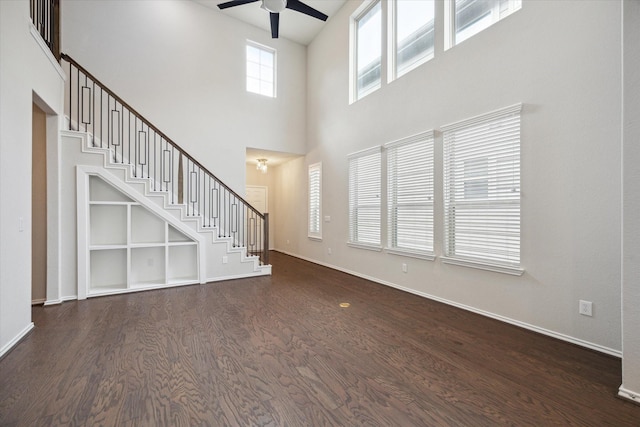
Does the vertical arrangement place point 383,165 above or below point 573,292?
above

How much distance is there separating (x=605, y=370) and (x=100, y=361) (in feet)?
13.1

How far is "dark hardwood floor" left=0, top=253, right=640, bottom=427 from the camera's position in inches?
67.1

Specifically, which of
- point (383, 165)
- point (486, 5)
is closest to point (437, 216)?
point (383, 165)

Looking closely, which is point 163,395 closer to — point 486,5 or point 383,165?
point 383,165

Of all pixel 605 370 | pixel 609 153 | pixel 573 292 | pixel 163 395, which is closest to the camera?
pixel 163 395

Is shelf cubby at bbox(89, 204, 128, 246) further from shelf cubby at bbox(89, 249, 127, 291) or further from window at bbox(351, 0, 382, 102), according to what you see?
window at bbox(351, 0, 382, 102)

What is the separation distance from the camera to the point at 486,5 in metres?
3.50

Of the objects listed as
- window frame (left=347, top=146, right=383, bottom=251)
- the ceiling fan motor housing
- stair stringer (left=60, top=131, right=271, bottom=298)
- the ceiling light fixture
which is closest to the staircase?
stair stringer (left=60, top=131, right=271, bottom=298)

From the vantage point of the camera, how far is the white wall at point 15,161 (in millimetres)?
2441

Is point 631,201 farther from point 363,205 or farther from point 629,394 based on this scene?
point 363,205

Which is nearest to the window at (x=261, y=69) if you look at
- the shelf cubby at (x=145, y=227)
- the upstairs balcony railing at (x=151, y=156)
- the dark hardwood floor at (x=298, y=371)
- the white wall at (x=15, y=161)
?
the upstairs balcony railing at (x=151, y=156)

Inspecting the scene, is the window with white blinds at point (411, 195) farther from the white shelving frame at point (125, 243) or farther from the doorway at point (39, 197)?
the doorway at point (39, 197)

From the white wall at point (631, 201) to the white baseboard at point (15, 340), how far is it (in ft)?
15.2

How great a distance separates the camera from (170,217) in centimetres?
463
